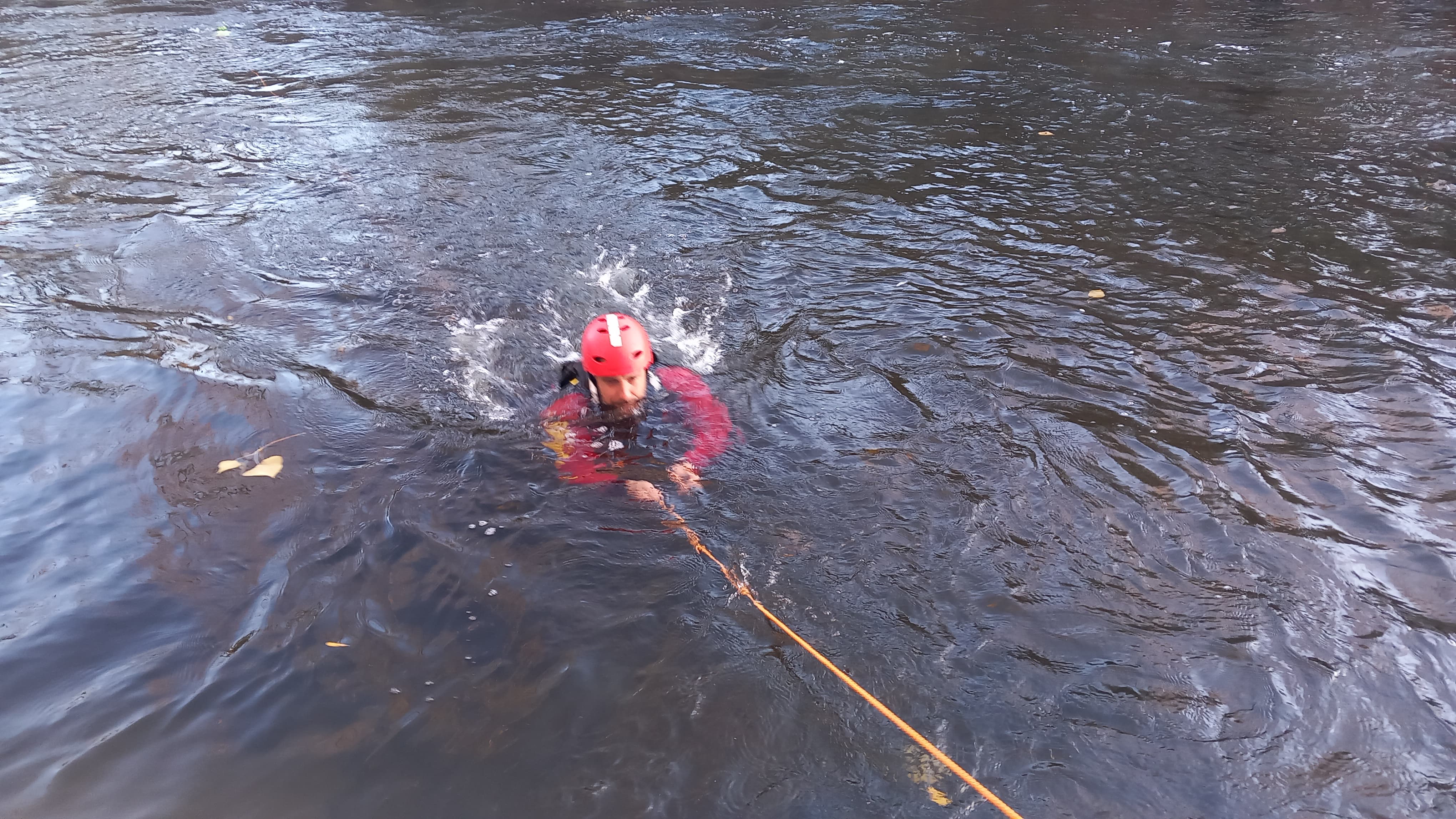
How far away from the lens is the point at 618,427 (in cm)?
536

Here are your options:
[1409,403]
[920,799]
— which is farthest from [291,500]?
[1409,403]

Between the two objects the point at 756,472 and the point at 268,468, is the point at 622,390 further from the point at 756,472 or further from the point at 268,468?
the point at 268,468

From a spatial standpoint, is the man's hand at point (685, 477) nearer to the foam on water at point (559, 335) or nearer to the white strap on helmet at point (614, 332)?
the white strap on helmet at point (614, 332)

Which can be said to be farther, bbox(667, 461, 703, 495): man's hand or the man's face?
the man's face

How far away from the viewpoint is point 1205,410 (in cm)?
524

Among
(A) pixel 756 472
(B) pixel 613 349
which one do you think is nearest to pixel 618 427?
(B) pixel 613 349

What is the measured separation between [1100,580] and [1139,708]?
0.75 metres

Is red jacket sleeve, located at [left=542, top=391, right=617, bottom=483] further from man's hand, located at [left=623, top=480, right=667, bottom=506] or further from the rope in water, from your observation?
the rope in water

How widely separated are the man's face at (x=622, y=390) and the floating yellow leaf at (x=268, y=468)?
1903mm

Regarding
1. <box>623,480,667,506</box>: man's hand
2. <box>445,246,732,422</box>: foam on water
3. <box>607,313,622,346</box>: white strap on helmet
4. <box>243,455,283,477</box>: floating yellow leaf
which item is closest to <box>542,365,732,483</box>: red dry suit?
<box>623,480,667,506</box>: man's hand

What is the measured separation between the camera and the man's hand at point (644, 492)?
479cm

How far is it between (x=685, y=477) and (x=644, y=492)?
27 cm

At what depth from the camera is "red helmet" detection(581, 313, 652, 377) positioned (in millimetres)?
4918

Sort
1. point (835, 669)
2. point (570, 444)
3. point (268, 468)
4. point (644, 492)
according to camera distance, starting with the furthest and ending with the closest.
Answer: point (570, 444), point (268, 468), point (644, 492), point (835, 669)
